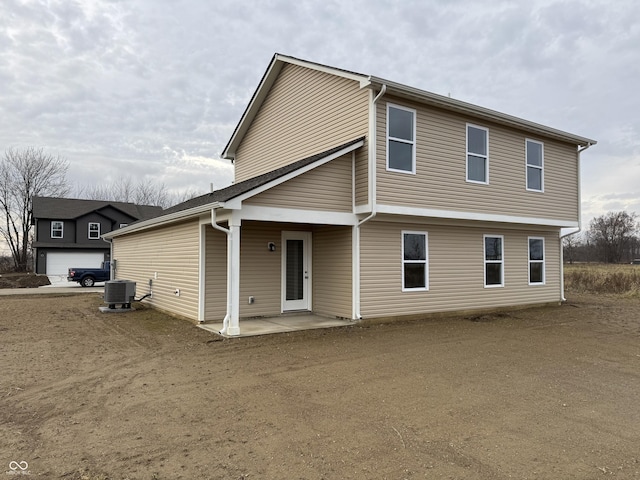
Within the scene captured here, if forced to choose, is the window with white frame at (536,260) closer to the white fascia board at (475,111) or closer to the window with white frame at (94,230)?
the white fascia board at (475,111)

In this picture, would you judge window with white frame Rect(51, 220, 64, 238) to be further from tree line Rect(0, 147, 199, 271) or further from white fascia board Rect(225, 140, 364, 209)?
white fascia board Rect(225, 140, 364, 209)

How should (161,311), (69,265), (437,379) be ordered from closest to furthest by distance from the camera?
(437,379) → (161,311) → (69,265)

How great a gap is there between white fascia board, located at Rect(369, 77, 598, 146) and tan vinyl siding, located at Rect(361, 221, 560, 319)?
2992 millimetres

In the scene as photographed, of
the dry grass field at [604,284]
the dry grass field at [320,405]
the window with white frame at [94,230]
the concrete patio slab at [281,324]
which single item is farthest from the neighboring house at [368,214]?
the window with white frame at [94,230]

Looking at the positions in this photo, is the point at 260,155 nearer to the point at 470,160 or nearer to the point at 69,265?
the point at 470,160

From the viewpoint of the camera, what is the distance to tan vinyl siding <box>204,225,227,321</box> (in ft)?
31.6

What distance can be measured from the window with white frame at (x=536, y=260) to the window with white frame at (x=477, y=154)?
139 inches

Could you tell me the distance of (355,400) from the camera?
4758mm

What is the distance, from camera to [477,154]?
1136 cm

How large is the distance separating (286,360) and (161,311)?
661cm

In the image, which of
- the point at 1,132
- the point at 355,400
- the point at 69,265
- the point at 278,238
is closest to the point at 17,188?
the point at 69,265

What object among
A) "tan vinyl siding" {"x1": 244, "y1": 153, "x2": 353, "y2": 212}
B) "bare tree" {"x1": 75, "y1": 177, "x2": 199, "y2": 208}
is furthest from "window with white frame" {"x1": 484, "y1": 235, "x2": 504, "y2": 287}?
"bare tree" {"x1": 75, "y1": 177, "x2": 199, "y2": 208}
